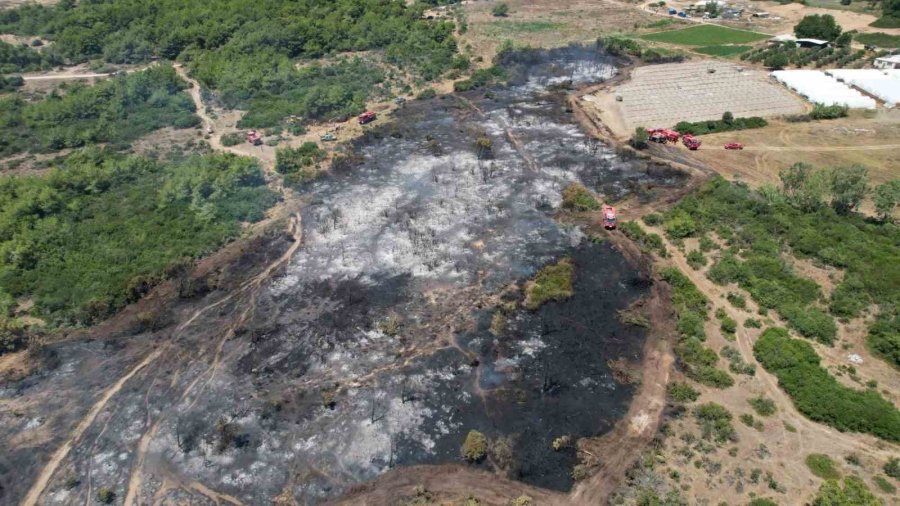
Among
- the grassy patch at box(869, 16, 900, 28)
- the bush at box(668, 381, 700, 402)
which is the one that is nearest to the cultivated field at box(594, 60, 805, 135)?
the grassy patch at box(869, 16, 900, 28)

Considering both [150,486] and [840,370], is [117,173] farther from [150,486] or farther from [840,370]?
[840,370]

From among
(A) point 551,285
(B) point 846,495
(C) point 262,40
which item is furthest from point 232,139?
(B) point 846,495

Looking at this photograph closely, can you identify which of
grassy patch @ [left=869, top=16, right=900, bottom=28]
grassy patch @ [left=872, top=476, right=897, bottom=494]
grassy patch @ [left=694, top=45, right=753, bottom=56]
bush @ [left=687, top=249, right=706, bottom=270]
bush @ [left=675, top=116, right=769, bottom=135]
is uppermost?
grassy patch @ [left=869, top=16, right=900, bottom=28]

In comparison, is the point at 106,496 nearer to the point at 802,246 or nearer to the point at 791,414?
the point at 791,414

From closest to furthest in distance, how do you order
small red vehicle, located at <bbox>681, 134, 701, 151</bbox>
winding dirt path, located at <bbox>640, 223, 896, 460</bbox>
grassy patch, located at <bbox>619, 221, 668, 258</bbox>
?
winding dirt path, located at <bbox>640, 223, 896, 460</bbox>
grassy patch, located at <bbox>619, 221, 668, 258</bbox>
small red vehicle, located at <bbox>681, 134, 701, 151</bbox>

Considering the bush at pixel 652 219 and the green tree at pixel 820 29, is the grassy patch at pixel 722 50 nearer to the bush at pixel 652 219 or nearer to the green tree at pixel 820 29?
the green tree at pixel 820 29

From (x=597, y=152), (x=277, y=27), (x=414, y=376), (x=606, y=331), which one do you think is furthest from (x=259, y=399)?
(x=277, y=27)

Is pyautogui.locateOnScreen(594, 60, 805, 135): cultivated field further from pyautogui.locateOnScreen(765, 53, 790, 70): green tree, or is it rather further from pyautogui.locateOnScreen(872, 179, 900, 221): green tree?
pyautogui.locateOnScreen(872, 179, 900, 221): green tree
